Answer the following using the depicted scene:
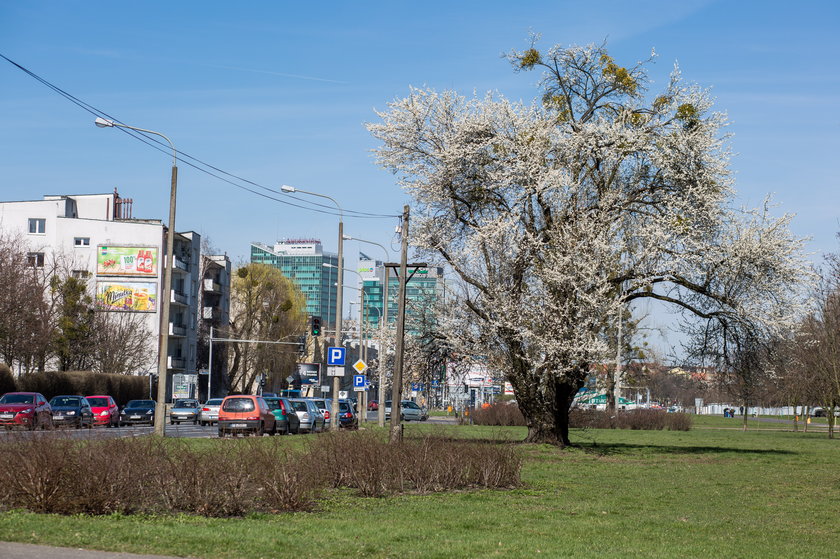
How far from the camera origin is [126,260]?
85.7 metres

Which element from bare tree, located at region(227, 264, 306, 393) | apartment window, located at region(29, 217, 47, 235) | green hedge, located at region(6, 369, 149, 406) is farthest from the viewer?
bare tree, located at region(227, 264, 306, 393)

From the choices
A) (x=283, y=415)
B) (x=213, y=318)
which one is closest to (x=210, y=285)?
(x=213, y=318)

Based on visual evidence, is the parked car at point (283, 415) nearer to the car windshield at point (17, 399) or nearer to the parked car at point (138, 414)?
the car windshield at point (17, 399)

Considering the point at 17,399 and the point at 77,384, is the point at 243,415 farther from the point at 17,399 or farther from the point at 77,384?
the point at 77,384

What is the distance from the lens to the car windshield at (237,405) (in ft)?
129

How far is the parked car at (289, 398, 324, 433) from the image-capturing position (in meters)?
46.7

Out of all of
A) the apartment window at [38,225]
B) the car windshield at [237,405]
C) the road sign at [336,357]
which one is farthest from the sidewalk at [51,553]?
the apartment window at [38,225]

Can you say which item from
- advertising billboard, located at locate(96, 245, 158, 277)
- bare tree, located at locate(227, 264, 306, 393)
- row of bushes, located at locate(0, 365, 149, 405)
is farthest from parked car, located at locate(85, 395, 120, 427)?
advertising billboard, located at locate(96, 245, 158, 277)

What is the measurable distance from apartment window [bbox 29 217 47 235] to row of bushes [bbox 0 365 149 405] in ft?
67.6

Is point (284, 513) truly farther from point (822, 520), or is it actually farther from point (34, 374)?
point (34, 374)

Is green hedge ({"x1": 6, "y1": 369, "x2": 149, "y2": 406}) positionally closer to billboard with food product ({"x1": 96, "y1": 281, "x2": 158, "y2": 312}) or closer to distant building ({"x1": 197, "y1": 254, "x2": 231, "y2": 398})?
billboard with food product ({"x1": 96, "y1": 281, "x2": 158, "y2": 312})

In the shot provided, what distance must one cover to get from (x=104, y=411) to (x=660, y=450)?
2594cm

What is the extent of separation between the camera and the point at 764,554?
497 inches

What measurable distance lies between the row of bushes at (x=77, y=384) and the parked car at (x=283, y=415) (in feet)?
52.9
